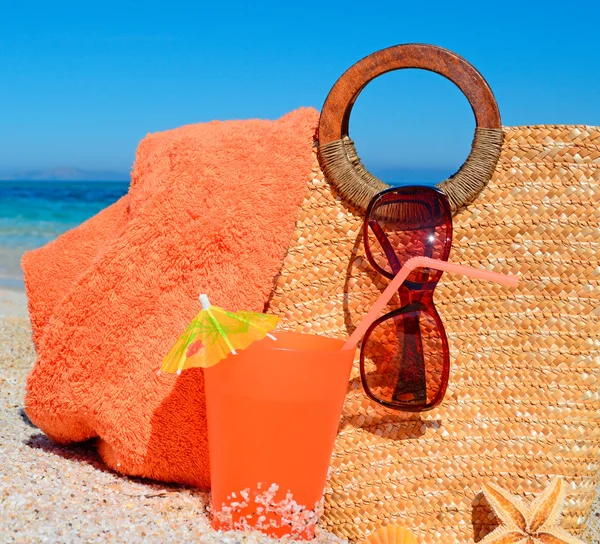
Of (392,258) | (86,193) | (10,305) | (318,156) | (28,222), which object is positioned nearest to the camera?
(392,258)

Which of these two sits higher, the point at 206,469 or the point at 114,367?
the point at 114,367

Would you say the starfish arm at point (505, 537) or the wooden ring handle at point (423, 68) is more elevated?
the wooden ring handle at point (423, 68)

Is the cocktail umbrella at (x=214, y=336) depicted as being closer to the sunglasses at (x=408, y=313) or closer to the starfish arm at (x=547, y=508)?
the sunglasses at (x=408, y=313)

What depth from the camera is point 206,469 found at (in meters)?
1.45

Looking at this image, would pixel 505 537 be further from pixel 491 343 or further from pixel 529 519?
pixel 491 343

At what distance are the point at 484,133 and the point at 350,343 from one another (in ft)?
1.68

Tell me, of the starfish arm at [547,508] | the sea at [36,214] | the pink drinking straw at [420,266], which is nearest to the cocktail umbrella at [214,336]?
Answer: the pink drinking straw at [420,266]

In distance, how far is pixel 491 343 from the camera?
4.53 feet

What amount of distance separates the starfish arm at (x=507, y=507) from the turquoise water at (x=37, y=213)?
484cm

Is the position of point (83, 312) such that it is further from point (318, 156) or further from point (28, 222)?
point (28, 222)

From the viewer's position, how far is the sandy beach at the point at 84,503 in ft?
3.97

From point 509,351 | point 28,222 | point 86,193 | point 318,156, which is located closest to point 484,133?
point 318,156

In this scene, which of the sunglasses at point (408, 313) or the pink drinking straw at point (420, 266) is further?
the sunglasses at point (408, 313)

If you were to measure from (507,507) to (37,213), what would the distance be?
37.9 ft
